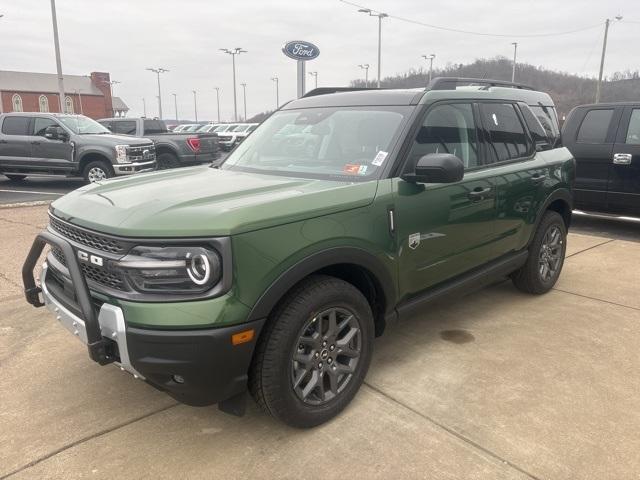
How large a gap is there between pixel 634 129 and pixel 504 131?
4175 millimetres

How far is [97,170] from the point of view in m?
11.8

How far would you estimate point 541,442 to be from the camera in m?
2.66

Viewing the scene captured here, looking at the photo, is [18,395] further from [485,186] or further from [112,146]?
[112,146]

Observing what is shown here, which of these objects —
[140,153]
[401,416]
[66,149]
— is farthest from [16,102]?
[401,416]

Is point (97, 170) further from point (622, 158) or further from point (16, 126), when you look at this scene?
point (622, 158)

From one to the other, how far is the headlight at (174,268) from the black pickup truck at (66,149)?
10124mm

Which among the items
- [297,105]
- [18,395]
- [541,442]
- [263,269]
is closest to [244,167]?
[297,105]

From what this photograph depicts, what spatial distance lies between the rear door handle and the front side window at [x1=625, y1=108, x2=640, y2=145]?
194 millimetres

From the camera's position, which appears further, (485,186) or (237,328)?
(485,186)

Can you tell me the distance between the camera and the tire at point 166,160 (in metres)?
14.4

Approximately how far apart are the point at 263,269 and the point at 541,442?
1691 mm

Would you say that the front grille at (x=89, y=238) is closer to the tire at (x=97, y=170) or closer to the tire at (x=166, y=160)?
the tire at (x=97, y=170)

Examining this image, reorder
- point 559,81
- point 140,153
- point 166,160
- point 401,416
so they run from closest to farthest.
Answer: point 401,416 → point 140,153 → point 166,160 → point 559,81

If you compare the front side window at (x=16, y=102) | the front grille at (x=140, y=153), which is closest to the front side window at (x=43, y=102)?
the front side window at (x=16, y=102)
